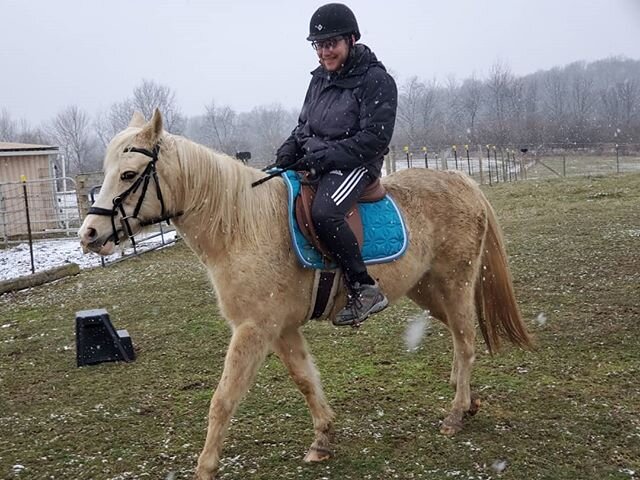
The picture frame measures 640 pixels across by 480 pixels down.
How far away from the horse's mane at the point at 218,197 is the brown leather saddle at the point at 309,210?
180 millimetres

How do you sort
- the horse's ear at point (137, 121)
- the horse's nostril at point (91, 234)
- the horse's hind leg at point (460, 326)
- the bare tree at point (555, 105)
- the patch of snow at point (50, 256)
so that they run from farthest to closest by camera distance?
the bare tree at point (555, 105)
the patch of snow at point (50, 256)
the horse's hind leg at point (460, 326)
the horse's ear at point (137, 121)
the horse's nostril at point (91, 234)

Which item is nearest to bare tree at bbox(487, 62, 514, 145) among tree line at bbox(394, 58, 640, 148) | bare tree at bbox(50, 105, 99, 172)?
tree line at bbox(394, 58, 640, 148)

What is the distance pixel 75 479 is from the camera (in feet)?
11.8

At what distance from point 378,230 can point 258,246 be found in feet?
2.64

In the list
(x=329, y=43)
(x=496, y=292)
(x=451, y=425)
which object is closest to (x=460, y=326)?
(x=496, y=292)

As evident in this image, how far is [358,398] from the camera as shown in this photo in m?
4.59

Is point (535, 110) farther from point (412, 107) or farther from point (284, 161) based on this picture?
point (284, 161)

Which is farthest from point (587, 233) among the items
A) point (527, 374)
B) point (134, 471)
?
point (134, 471)

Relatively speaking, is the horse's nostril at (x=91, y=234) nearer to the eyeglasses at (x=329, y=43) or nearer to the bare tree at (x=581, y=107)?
the eyeglasses at (x=329, y=43)

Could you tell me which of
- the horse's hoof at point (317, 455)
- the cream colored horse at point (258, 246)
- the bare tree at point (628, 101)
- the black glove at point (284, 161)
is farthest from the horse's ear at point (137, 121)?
the bare tree at point (628, 101)

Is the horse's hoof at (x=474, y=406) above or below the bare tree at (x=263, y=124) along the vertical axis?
below

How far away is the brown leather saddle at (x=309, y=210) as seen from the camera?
11.5ft

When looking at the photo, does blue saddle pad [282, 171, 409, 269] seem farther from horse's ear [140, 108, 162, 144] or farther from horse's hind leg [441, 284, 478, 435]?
horse's ear [140, 108, 162, 144]

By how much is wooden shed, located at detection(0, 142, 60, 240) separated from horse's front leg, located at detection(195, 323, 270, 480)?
1757cm
